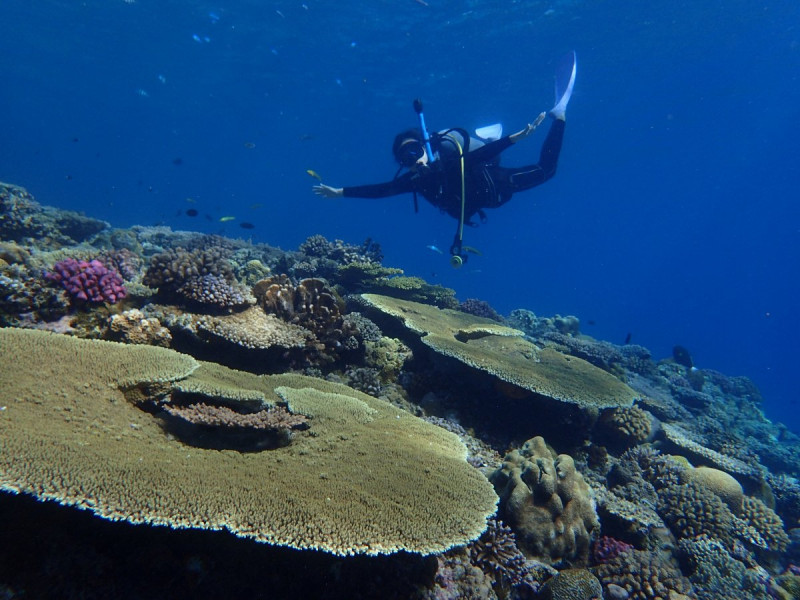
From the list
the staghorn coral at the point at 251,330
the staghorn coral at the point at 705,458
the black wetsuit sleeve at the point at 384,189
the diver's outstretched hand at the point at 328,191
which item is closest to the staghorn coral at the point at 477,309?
the black wetsuit sleeve at the point at 384,189

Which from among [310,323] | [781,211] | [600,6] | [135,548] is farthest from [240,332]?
[781,211]

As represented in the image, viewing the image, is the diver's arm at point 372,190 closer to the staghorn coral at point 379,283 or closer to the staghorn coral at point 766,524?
the staghorn coral at point 379,283

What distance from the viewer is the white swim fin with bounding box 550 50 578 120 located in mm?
12530

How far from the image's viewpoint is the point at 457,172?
10.7 metres

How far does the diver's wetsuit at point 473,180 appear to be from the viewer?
34.3 feet

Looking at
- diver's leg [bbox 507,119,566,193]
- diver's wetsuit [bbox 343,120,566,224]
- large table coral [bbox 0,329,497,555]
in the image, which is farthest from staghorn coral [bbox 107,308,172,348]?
diver's leg [bbox 507,119,566,193]

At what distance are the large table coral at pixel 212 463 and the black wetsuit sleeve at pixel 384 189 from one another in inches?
290

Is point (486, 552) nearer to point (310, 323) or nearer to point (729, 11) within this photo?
point (310, 323)

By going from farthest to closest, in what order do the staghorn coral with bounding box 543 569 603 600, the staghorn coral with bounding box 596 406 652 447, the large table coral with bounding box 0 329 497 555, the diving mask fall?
the diving mask, the staghorn coral with bounding box 596 406 652 447, the staghorn coral with bounding box 543 569 603 600, the large table coral with bounding box 0 329 497 555

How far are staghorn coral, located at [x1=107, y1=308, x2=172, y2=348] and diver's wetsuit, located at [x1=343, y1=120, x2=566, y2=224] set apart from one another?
6.43 metres

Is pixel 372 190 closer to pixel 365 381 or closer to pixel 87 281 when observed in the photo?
pixel 365 381

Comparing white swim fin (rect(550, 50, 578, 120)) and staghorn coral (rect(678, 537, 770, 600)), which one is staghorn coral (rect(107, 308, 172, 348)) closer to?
staghorn coral (rect(678, 537, 770, 600))

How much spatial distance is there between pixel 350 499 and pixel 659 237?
516 feet

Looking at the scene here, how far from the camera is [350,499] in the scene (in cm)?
290
